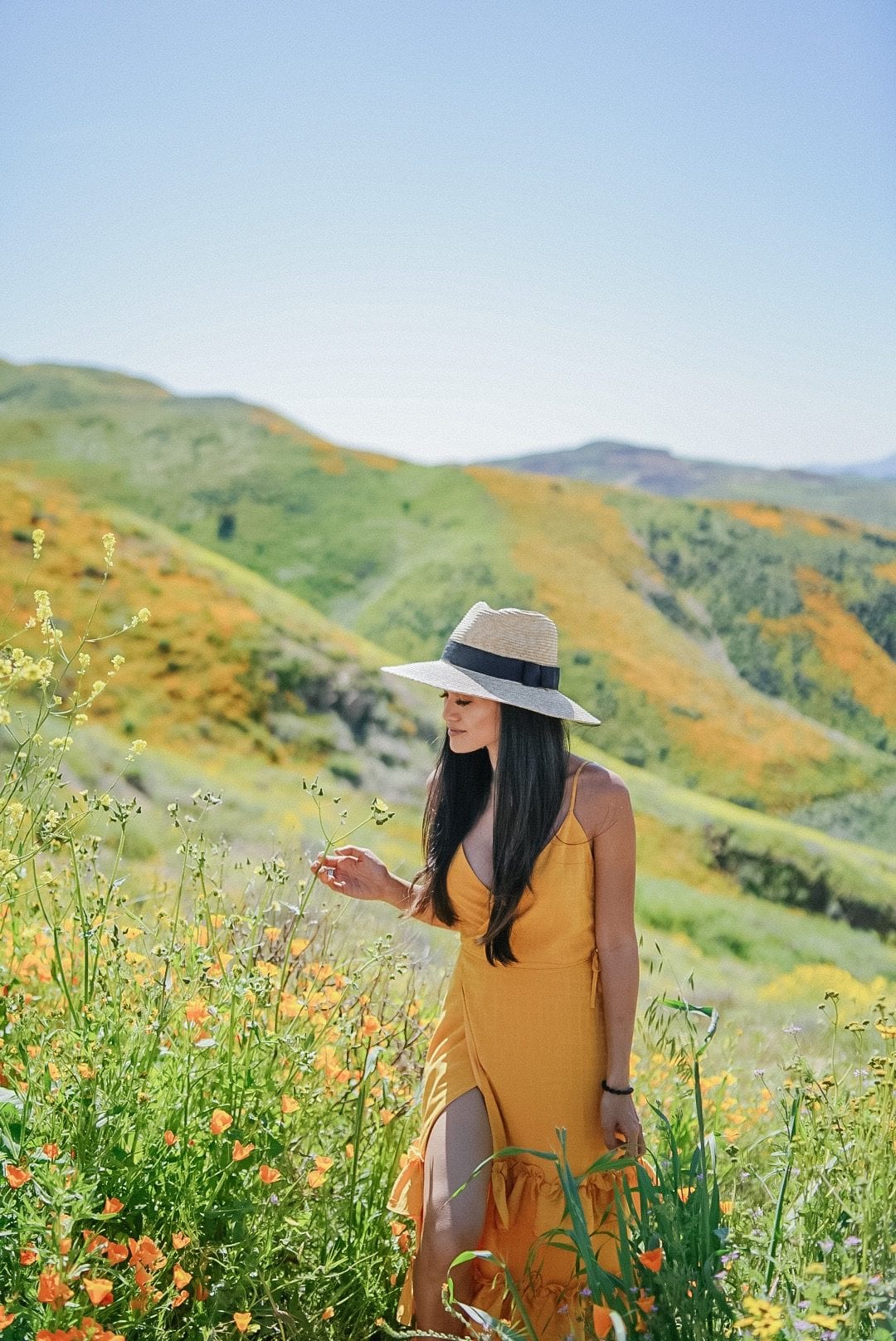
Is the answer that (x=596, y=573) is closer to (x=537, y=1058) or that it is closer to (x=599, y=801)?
(x=599, y=801)

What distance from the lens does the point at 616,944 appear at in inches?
110

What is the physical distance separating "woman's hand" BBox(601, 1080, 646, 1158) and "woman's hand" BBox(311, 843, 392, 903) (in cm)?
78

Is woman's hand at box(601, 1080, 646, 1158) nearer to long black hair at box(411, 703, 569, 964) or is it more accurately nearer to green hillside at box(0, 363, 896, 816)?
long black hair at box(411, 703, 569, 964)

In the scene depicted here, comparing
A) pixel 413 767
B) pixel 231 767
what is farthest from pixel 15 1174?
pixel 413 767

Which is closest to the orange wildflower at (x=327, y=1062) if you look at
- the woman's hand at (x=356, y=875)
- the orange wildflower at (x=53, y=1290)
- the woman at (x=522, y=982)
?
the woman at (x=522, y=982)

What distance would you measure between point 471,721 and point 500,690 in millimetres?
127

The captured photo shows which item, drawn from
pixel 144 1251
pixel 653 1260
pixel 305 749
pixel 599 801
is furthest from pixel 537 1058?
pixel 305 749

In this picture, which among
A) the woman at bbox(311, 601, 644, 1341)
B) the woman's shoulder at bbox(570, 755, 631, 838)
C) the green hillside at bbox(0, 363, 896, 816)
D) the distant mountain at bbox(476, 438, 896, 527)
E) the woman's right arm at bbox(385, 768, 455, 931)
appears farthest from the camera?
the distant mountain at bbox(476, 438, 896, 527)

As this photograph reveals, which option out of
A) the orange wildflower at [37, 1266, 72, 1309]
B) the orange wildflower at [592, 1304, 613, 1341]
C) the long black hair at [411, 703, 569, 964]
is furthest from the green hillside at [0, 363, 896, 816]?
the orange wildflower at [37, 1266, 72, 1309]

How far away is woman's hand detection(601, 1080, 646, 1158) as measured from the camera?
8.98 feet

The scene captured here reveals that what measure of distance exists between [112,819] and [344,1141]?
1084mm

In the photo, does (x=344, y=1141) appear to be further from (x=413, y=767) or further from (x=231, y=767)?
(x=413, y=767)

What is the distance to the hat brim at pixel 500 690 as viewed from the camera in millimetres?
2875

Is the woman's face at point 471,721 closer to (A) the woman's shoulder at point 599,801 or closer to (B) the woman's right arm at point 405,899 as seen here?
(B) the woman's right arm at point 405,899
